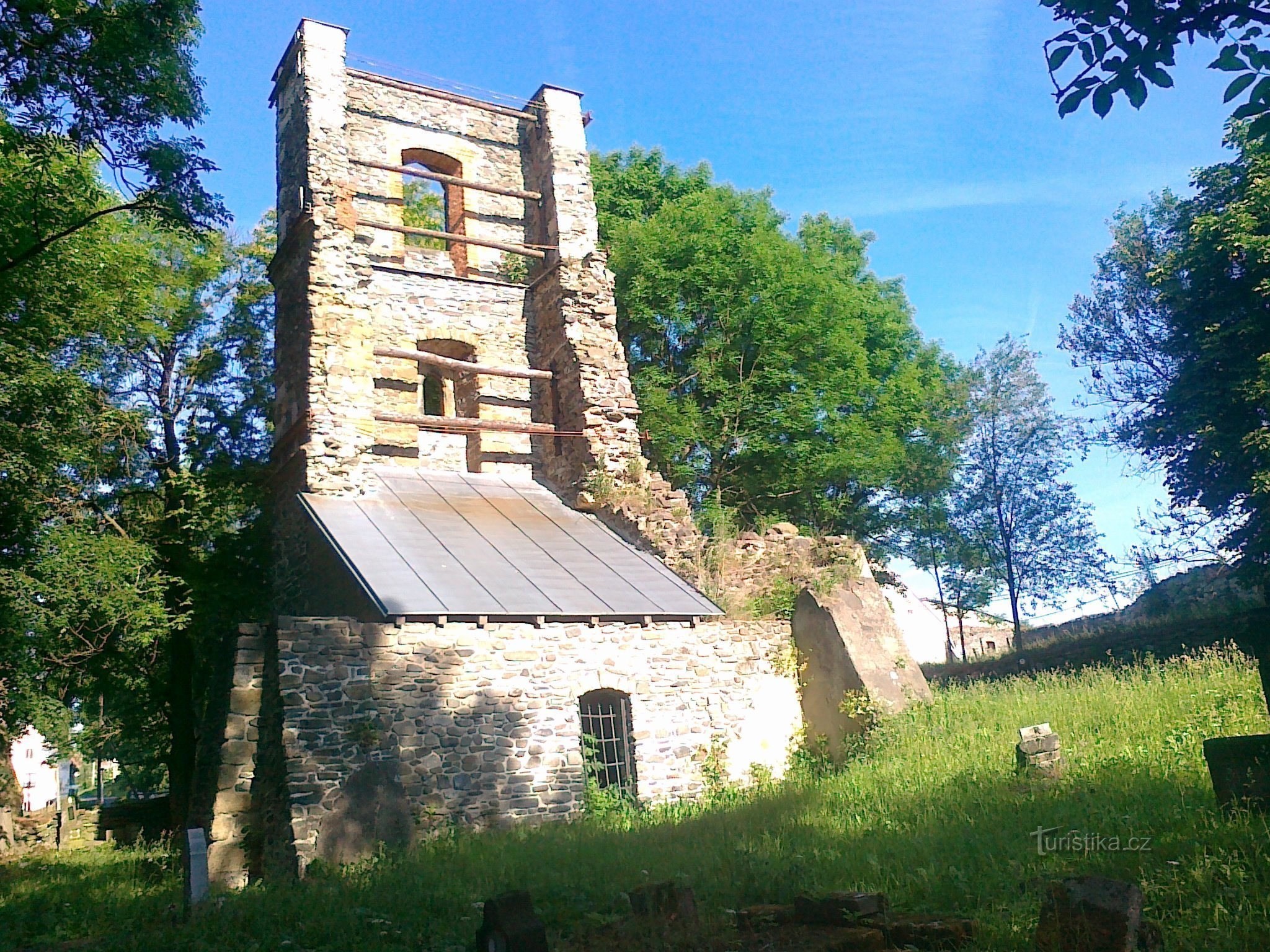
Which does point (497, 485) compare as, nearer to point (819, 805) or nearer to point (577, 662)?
point (577, 662)

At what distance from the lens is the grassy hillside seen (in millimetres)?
6441

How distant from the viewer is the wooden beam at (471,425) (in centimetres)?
1727

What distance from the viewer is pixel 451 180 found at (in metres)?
20.0

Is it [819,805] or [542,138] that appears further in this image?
[542,138]

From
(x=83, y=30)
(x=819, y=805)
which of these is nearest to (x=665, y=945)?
(x=819, y=805)

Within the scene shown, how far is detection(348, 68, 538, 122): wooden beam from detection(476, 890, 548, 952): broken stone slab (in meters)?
17.9

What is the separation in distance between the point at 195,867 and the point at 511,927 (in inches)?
145

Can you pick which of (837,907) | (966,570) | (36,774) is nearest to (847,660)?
(837,907)

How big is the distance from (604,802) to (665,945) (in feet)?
20.8

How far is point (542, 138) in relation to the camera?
20750mm

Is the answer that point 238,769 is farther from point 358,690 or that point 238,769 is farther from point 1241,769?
point 1241,769

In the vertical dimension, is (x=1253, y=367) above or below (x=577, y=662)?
above

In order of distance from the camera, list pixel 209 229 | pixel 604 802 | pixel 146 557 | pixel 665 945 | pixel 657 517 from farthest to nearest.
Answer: pixel 657 517
pixel 146 557
pixel 604 802
pixel 209 229
pixel 665 945

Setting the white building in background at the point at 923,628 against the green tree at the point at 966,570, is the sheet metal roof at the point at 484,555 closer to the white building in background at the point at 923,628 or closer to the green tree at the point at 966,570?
the green tree at the point at 966,570
